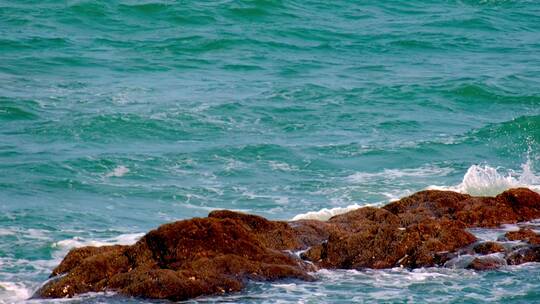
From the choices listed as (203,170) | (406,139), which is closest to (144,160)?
(203,170)

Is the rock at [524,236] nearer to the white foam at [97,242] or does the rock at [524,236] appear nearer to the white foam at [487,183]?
the white foam at [487,183]

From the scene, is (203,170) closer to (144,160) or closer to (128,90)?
(144,160)

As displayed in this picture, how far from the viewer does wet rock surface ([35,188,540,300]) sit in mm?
11719

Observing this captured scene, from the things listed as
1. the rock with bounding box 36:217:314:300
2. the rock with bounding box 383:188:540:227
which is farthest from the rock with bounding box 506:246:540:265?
the rock with bounding box 36:217:314:300

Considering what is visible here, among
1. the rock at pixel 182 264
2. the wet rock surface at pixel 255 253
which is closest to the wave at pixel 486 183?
the wet rock surface at pixel 255 253

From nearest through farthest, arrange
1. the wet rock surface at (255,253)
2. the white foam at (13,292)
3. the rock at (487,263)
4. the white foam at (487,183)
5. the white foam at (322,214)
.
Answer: the wet rock surface at (255,253) → the white foam at (13,292) → the rock at (487,263) → the white foam at (322,214) → the white foam at (487,183)

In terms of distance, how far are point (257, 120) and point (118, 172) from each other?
602cm

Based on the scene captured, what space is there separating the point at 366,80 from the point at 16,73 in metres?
10.7

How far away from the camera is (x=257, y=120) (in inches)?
1027

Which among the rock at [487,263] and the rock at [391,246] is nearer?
the rock at [487,263]

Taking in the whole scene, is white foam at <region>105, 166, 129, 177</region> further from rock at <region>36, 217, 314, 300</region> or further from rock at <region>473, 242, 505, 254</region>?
rock at <region>473, 242, 505, 254</region>

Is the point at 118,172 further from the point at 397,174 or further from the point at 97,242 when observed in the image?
the point at 397,174

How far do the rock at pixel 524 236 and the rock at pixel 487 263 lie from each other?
0.67 m

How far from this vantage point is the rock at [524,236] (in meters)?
13.0
